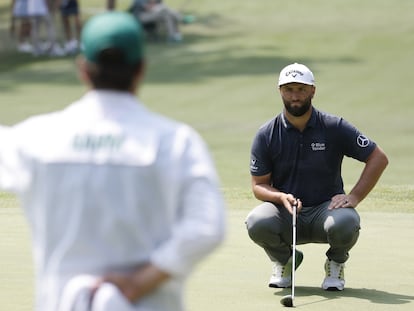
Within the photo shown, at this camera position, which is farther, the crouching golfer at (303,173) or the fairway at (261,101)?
the fairway at (261,101)

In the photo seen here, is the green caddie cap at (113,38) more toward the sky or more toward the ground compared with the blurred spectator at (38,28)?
more toward the sky

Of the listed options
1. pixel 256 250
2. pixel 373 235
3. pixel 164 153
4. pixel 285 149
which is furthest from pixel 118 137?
pixel 373 235

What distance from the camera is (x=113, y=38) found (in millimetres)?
3232

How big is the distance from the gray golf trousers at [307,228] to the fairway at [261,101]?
0.25 m

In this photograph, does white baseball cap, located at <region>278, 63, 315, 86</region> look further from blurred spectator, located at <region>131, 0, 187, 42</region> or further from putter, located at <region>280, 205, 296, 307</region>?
blurred spectator, located at <region>131, 0, 187, 42</region>

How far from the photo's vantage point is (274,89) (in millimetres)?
20562

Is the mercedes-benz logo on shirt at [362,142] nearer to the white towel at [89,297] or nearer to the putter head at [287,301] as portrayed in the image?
the putter head at [287,301]

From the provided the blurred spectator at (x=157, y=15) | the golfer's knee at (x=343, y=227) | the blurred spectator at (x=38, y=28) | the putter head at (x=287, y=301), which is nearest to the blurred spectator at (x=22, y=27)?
the blurred spectator at (x=38, y=28)

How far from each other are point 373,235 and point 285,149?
187 cm

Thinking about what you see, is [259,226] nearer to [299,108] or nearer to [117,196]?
[299,108]

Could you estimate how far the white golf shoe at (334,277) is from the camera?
694 centimetres

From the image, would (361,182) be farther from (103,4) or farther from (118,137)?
(103,4)

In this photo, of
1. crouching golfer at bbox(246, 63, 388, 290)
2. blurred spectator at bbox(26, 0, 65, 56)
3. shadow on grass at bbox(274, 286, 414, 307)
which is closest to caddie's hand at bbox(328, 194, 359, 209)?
crouching golfer at bbox(246, 63, 388, 290)

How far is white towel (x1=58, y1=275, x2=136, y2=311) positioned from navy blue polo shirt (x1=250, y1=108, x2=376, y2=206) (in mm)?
3908
